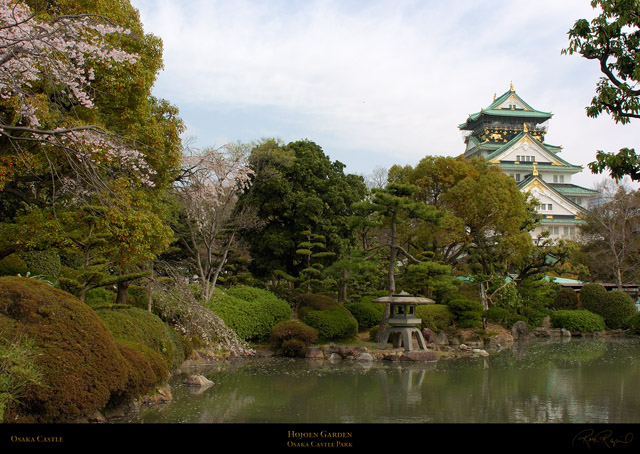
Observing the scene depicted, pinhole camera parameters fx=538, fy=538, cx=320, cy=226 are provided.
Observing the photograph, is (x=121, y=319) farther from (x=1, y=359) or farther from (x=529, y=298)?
(x=529, y=298)

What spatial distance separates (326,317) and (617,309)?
40.9 feet

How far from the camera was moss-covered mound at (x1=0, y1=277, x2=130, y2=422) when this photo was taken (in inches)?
212

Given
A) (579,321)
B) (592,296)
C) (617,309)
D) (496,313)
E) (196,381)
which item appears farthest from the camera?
(592,296)

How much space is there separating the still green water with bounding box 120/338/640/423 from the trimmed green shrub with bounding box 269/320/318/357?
592 mm

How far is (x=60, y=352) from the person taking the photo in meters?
5.74

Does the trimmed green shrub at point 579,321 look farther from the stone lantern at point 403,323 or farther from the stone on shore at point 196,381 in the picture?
the stone on shore at point 196,381

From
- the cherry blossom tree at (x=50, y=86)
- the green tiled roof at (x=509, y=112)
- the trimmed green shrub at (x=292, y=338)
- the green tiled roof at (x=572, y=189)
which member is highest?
the green tiled roof at (x=509, y=112)

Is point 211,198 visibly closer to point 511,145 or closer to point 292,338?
point 292,338

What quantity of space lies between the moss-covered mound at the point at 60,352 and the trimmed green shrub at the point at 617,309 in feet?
64.4

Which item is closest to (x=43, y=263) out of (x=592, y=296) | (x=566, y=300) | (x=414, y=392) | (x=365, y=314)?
(x=414, y=392)

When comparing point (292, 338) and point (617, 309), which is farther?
point (617, 309)

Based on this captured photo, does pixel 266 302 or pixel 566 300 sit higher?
pixel 566 300

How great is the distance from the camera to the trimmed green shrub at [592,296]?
2089 cm
